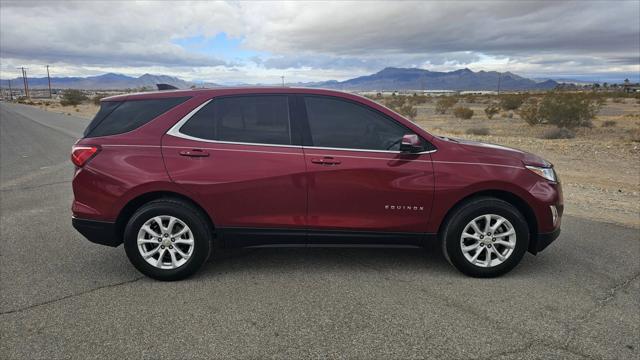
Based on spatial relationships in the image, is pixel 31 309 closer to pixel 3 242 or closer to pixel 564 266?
pixel 3 242

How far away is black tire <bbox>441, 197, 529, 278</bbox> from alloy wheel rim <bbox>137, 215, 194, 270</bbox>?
238 centimetres

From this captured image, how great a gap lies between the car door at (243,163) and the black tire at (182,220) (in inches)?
5.6

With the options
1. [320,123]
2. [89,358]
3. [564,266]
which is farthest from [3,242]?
[564,266]

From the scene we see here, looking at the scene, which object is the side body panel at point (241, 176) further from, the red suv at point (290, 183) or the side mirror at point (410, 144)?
the side mirror at point (410, 144)

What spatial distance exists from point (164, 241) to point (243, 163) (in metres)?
1.02

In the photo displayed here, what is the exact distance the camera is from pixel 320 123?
4.28 m

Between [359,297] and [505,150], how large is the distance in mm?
2010

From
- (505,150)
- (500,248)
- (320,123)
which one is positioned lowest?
(500,248)

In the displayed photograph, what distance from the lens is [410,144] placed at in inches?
160

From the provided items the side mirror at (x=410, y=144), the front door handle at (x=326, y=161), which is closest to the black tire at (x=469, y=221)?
the side mirror at (x=410, y=144)

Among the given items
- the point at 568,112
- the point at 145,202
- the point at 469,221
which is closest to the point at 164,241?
the point at 145,202

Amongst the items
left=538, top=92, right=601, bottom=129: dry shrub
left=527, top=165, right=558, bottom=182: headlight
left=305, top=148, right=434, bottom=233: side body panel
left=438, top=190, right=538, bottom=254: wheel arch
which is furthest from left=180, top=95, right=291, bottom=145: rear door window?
left=538, top=92, right=601, bottom=129: dry shrub

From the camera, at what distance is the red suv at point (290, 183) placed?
4.14 meters

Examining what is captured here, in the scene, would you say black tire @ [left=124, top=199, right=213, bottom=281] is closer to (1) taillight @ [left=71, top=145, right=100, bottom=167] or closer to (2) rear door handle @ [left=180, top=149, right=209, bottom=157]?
(2) rear door handle @ [left=180, top=149, right=209, bottom=157]
